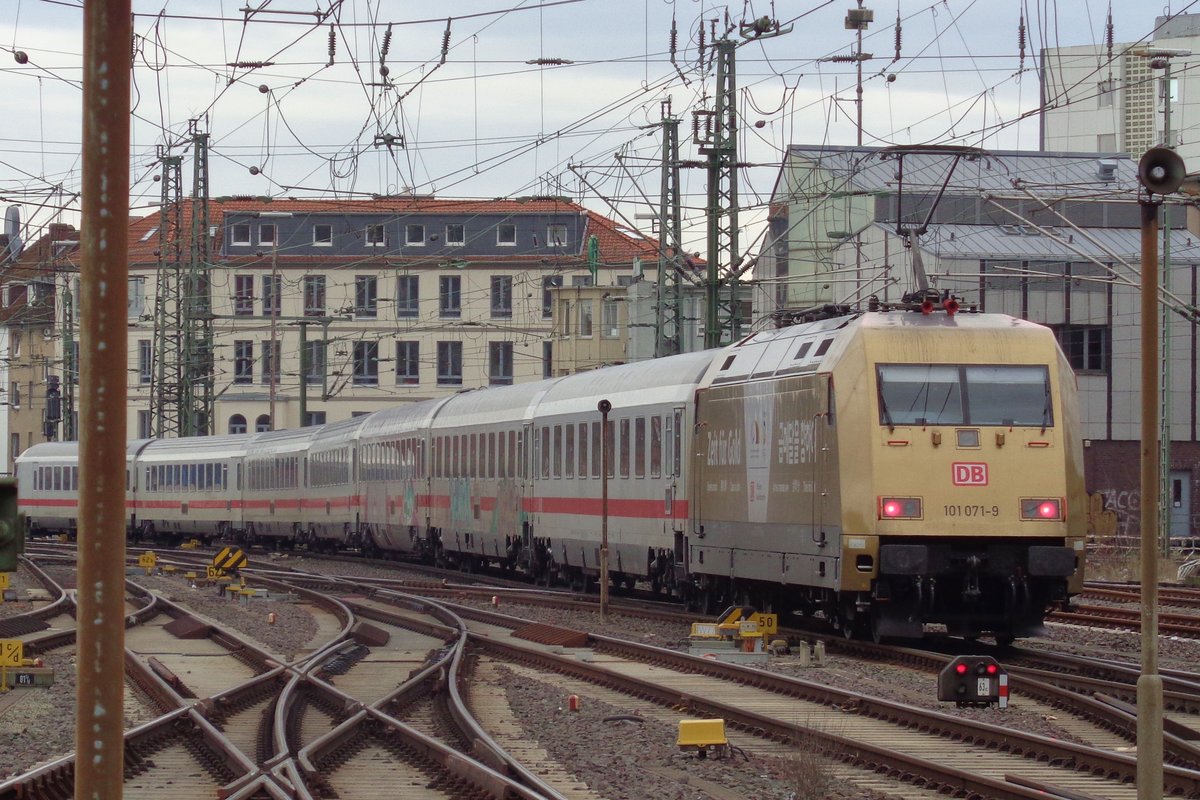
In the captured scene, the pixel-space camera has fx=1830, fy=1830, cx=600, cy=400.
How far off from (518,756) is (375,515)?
33.0 metres

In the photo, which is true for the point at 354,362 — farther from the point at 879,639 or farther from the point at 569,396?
the point at 879,639

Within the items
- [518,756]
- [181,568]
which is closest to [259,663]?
[518,756]

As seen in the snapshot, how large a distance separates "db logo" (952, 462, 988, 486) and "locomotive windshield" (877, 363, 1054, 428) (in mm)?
451

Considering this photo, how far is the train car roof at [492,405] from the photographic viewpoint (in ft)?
106

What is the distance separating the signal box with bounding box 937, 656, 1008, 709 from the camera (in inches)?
515

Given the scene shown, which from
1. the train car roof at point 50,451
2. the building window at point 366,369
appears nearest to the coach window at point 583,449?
the train car roof at point 50,451

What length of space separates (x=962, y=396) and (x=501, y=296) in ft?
246

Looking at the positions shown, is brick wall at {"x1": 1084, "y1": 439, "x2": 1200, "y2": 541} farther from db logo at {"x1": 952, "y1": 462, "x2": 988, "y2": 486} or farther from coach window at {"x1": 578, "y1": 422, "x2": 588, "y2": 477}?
db logo at {"x1": 952, "y1": 462, "x2": 988, "y2": 486}

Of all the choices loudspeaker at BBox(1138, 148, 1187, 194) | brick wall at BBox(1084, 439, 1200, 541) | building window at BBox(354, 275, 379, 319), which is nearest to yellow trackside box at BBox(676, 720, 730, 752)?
loudspeaker at BBox(1138, 148, 1187, 194)

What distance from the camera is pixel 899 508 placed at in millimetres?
17734

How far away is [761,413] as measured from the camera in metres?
20.5

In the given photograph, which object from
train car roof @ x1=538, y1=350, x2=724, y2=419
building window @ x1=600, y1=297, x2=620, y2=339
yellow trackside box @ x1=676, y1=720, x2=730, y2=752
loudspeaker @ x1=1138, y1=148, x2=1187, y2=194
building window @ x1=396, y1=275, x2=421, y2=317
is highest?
building window @ x1=396, y1=275, x2=421, y2=317

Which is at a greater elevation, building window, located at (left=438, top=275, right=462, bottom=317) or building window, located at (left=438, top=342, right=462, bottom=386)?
building window, located at (left=438, top=275, right=462, bottom=317)

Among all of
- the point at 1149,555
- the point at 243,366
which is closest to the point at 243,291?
the point at 243,366
